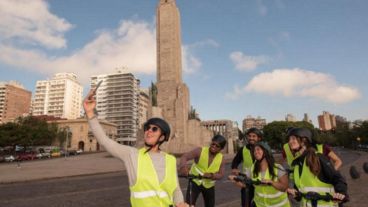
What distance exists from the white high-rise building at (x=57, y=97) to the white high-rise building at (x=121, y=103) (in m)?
19.3

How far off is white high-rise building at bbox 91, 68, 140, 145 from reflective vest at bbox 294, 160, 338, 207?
11389 centimetres

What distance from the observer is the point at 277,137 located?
233 ft

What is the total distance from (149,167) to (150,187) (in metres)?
0.17

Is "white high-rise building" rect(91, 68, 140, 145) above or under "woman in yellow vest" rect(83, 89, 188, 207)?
above

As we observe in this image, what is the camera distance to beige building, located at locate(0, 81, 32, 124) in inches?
5026

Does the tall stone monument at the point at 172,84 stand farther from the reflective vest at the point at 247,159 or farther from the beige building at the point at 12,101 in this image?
the beige building at the point at 12,101

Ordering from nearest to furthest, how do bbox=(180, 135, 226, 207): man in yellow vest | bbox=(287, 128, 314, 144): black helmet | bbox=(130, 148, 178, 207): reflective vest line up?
1. bbox=(130, 148, 178, 207): reflective vest
2. bbox=(287, 128, 314, 144): black helmet
3. bbox=(180, 135, 226, 207): man in yellow vest

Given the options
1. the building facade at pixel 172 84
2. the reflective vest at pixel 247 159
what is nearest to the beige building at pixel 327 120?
the building facade at pixel 172 84

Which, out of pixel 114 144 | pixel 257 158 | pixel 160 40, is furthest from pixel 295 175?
pixel 160 40

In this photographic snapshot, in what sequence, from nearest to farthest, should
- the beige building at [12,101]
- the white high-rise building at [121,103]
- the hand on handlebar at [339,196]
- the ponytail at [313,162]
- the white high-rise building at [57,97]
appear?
the hand on handlebar at [339,196], the ponytail at [313,162], the white high-rise building at [121,103], the beige building at [12,101], the white high-rise building at [57,97]

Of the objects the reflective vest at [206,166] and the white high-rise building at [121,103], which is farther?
the white high-rise building at [121,103]

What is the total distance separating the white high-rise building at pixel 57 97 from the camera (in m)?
134

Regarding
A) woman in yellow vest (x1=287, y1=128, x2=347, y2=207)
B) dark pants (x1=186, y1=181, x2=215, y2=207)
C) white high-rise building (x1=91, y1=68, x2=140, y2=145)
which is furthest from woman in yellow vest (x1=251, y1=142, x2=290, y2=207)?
Result: white high-rise building (x1=91, y1=68, x2=140, y2=145)

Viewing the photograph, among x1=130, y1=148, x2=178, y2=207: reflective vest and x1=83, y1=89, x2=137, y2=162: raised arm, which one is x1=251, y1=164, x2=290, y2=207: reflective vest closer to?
x1=130, y1=148, x2=178, y2=207: reflective vest
